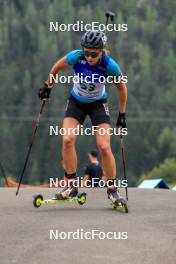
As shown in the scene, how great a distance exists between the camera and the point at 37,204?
1048cm

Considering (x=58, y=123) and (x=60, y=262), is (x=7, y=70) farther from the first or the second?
(x=60, y=262)

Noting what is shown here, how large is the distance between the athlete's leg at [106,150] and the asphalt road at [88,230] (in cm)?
51

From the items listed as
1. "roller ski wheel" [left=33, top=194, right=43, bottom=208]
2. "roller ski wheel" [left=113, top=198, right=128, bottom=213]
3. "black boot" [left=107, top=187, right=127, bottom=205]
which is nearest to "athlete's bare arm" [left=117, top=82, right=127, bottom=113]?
"black boot" [left=107, top=187, right=127, bottom=205]

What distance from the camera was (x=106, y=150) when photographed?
10.4 meters

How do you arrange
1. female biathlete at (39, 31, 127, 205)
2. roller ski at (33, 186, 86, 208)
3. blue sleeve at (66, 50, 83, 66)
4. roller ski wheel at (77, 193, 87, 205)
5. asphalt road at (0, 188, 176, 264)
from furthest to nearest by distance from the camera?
1. roller ski wheel at (77, 193, 87, 205)
2. roller ski at (33, 186, 86, 208)
3. blue sleeve at (66, 50, 83, 66)
4. female biathlete at (39, 31, 127, 205)
5. asphalt road at (0, 188, 176, 264)

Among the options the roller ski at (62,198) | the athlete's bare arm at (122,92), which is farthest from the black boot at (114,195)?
the athlete's bare arm at (122,92)

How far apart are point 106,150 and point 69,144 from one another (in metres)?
0.48

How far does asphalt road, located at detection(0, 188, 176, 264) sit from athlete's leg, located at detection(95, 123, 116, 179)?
0.51 meters

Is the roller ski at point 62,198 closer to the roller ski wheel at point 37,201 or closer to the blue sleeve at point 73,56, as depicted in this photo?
the roller ski wheel at point 37,201

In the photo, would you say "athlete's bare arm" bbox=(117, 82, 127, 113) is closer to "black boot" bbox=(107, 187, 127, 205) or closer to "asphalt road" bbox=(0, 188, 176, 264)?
"black boot" bbox=(107, 187, 127, 205)

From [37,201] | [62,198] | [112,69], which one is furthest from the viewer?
[62,198]

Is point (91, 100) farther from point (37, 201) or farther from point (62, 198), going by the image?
point (37, 201)

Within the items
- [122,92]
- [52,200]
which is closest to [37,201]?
[52,200]

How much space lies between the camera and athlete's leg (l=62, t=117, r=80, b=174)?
10.4m
